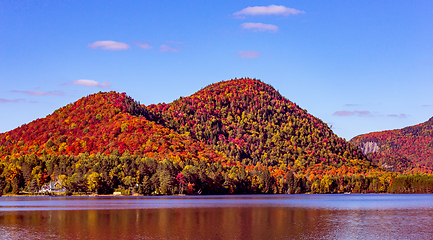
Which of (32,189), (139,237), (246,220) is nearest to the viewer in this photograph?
(139,237)

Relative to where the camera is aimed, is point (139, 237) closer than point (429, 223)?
Yes

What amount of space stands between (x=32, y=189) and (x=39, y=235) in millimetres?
139887

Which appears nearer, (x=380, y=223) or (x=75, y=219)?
(x=380, y=223)

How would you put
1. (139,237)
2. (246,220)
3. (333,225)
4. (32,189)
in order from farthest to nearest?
1. (32,189)
2. (246,220)
3. (333,225)
4. (139,237)

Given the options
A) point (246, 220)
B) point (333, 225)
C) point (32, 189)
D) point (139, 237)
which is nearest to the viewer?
point (139, 237)

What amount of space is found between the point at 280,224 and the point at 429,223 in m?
24.3

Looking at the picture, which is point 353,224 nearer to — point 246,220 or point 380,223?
point 380,223

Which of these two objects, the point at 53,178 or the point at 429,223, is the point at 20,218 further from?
the point at 53,178

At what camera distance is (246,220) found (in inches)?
3287

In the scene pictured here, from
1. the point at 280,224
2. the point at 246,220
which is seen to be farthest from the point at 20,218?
the point at 280,224

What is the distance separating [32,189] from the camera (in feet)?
634

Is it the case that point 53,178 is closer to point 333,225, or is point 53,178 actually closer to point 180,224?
point 180,224

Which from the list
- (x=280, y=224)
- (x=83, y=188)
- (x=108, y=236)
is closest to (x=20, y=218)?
(x=108, y=236)

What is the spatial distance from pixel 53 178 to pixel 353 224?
15032 centimetres
